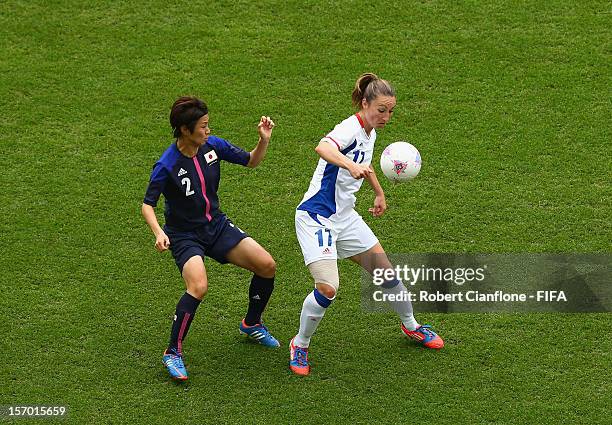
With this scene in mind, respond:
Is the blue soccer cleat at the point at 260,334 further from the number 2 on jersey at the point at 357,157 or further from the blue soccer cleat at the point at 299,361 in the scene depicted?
the number 2 on jersey at the point at 357,157

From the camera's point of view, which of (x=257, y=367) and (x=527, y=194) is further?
(x=527, y=194)

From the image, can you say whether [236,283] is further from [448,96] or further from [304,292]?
[448,96]

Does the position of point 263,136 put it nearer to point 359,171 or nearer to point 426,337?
point 359,171

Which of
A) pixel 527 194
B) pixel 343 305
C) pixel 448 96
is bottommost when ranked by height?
pixel 343 305

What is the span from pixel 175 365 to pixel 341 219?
1.60m

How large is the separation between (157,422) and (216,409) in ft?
1.39

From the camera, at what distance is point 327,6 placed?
12156 mm

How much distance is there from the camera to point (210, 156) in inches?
316

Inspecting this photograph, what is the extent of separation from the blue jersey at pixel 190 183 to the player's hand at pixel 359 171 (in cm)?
104

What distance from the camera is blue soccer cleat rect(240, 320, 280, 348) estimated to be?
8.38 m

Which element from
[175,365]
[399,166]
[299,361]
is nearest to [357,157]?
[399,166]

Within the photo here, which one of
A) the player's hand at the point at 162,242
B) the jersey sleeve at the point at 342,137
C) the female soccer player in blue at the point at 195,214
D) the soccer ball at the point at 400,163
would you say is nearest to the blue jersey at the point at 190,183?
the female soccer player in blue at the point at 195,214

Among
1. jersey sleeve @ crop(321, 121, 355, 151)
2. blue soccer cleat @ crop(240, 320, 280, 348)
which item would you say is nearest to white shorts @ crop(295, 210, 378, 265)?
→ jersey sleeve @ crop(321, 121, 355, 151)

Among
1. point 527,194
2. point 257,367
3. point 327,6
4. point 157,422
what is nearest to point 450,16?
point 327,6
